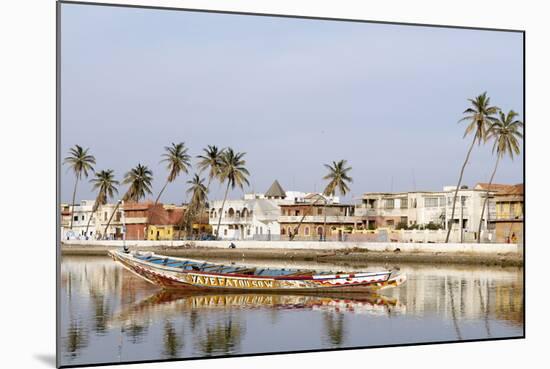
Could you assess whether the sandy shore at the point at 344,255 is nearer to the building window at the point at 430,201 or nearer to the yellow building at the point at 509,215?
A: the yellow building at the point at 509,215

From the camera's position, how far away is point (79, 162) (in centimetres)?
803

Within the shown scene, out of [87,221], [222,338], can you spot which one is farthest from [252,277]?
[87,221]

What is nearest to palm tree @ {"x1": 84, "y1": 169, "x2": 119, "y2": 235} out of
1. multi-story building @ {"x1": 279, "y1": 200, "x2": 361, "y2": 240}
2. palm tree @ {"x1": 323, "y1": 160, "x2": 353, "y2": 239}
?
multi-story building @ {"x1": 279, "y1": 200, "x2": 361, "y2": 240}

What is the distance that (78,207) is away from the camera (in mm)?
8172

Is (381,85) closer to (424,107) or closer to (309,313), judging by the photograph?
(424,107)

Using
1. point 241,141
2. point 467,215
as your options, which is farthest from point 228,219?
point 467,215

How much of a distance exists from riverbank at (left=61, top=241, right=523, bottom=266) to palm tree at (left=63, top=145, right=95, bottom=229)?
1070mm

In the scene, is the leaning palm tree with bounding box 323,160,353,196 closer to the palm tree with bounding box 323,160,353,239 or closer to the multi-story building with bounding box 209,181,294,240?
the palm tree with bounding box 323,160,353,239

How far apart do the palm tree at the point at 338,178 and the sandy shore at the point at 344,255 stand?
937 millimetres

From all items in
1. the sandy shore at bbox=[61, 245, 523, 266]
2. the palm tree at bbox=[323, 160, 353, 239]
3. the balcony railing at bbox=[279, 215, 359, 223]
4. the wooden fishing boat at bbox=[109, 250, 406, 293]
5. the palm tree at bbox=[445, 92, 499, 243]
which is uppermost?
the palm tree at bbox=[445, 92, 499, 243]

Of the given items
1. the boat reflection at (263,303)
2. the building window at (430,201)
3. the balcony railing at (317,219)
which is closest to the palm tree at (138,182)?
the boat reflection at (263,303)

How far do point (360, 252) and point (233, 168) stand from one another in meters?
1.70

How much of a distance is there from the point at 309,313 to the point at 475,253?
1.81 metres

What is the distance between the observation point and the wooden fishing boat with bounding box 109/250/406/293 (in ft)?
32.2
